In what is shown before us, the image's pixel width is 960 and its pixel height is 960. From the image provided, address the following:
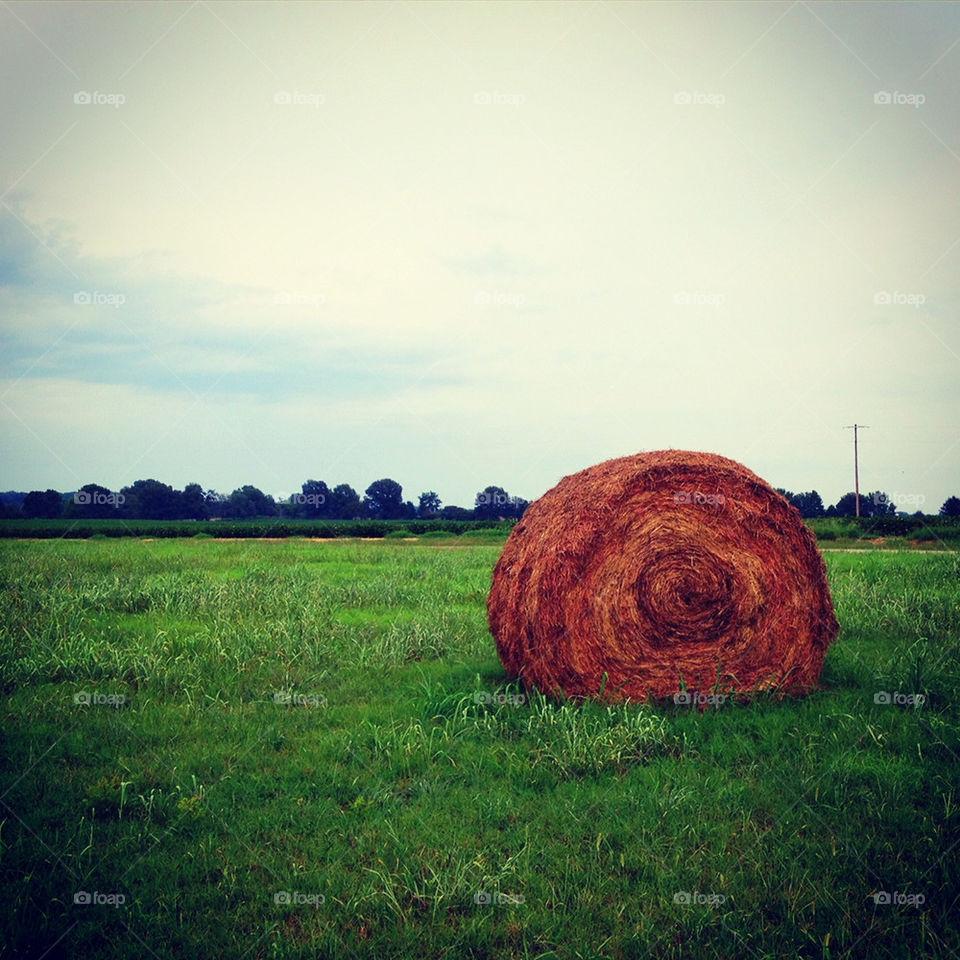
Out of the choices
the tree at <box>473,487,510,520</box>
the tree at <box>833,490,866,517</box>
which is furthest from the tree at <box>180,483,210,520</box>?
the tree at <box>833,490,866,517</box>

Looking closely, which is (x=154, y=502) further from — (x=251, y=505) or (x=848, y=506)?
(x=848, y=506)

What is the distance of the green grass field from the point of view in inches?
137

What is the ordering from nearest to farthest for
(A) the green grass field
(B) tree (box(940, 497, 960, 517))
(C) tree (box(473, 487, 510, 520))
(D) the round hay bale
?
1. (A) the green grass field
2. (D) the round hay bale
3. (C) tree (box(473, 487, 510, 520))
4. (B) tree (box(940, 497, 960, 517))

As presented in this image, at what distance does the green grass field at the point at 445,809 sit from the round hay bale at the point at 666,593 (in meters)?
0.39

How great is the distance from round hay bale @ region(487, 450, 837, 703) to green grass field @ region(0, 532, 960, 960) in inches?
15.3

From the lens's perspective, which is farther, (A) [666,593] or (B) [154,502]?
(B) [154,502]

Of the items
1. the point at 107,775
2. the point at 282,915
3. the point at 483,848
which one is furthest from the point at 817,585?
the point at 107,775

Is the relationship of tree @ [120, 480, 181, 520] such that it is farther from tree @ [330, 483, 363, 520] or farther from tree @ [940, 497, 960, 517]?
tree @ [940, 497, 960, 517]

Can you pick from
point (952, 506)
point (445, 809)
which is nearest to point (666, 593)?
point (445, 809)

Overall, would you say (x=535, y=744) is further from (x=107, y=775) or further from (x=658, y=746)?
(x=107, y=775)

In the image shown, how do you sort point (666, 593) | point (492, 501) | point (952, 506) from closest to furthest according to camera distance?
point (666, 593)
point (492, 501)
point (952, 506)

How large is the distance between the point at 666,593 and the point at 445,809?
3.06m

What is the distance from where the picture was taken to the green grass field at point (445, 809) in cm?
348

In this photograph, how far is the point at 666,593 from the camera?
6.73 meters
